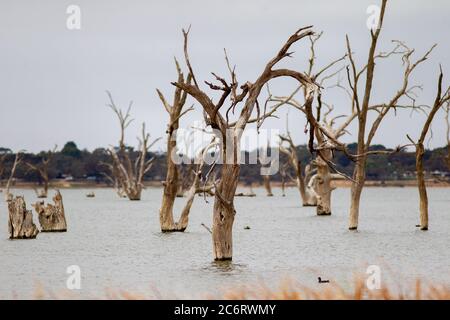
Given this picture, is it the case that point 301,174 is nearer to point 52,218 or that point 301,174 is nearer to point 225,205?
point 52,218

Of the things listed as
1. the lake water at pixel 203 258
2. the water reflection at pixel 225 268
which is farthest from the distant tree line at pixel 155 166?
the water reflection at pixel 225 268

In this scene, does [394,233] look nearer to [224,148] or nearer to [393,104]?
[393,104]

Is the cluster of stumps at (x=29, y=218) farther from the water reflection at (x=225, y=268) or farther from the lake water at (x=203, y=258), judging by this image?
the water reflection at (x=225, y=268)

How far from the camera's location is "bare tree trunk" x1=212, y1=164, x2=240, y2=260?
22.3 metres

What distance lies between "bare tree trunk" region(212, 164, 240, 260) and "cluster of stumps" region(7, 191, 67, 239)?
942 cm

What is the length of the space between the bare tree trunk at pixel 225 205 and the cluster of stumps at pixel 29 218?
30.9ft

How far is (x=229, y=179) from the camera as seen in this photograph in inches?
878

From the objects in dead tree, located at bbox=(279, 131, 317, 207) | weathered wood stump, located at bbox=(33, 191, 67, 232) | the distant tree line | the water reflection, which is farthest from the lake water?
the distant tree line

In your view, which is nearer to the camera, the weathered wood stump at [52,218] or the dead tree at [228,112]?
the dead tree at [228,112]

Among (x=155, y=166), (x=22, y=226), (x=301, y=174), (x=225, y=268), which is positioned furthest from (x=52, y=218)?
(x=155, y=166)

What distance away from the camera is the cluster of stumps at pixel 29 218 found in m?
32.3

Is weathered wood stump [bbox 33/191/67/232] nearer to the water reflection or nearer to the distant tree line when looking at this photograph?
the water reflection
